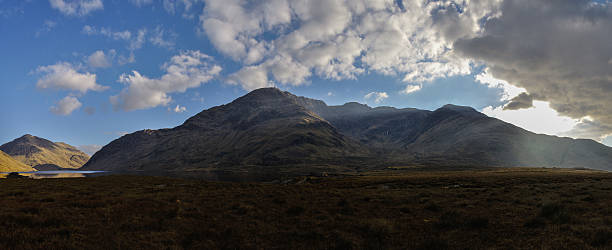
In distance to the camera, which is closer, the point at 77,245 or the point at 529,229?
the point at 77,245

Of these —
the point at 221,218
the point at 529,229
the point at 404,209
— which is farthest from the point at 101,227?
the point at 529,229

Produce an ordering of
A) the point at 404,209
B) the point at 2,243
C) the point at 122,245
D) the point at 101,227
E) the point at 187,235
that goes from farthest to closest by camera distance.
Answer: the point at 404,209, the point at 101,227, the point at 187,235, the point at 122,245, the point at 2,243

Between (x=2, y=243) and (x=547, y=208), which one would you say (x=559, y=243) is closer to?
(x=547, y=208)

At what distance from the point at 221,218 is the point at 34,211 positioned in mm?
11013

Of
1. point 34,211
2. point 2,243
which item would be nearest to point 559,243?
point 2,243

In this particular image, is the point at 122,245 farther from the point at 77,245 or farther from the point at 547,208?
the point at 547,208

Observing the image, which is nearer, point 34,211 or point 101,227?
point 101,227

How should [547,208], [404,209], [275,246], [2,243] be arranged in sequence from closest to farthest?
[2,243] < [275,246] < [547,208] < [404,209]

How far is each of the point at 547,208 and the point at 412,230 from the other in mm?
8757

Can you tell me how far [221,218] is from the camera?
49.5 ft

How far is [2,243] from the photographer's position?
9203mm

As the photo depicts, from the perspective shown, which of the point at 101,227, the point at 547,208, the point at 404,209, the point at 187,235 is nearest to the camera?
the point at 187,235

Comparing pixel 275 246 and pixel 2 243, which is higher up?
pixel 2 243

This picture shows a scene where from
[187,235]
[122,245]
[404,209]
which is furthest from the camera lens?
[404,209]
